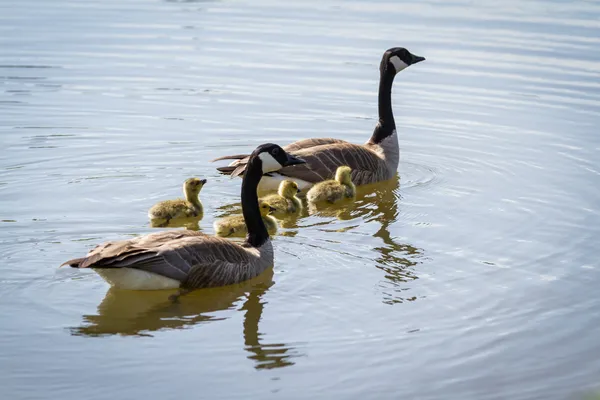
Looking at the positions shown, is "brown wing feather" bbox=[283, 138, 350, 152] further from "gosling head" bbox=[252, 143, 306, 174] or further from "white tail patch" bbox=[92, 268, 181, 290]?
"white tail patch" bbox=[92, 268, 181, 290]

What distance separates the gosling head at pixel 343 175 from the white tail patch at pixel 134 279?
4.18 meters

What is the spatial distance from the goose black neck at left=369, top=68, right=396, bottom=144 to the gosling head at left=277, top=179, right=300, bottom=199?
8.94 ft

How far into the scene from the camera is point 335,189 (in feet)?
42.8

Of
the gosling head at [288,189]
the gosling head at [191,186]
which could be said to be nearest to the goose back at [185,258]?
the gosling head at [191,186]

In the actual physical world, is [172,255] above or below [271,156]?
below

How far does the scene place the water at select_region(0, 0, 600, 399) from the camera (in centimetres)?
812

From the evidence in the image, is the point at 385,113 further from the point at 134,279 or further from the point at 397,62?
the point at 134,279

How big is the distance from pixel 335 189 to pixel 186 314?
14.2ft

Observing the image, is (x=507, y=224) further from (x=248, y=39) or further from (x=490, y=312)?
(x=248, y=39)

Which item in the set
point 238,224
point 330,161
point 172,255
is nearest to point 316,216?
point 238,224

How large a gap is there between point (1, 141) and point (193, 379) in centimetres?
829

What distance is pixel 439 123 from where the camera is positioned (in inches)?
658

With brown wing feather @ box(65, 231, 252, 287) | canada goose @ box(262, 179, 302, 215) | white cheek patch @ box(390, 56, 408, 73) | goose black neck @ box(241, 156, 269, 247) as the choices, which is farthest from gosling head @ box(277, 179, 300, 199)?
white cheek patch @ box(390, 56, 408, 73)

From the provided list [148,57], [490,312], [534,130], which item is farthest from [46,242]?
[148,57]
